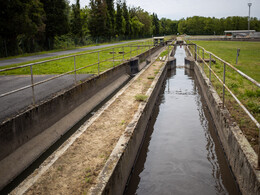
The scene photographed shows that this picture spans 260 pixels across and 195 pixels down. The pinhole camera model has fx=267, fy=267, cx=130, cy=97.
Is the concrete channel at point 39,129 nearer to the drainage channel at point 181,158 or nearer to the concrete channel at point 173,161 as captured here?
the concrete channel at point 173,161

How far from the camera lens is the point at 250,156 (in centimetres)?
483

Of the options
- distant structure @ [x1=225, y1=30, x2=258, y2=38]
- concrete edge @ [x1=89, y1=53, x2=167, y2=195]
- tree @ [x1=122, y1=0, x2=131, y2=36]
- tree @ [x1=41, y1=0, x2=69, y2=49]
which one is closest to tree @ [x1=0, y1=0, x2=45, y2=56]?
tree @ [x1=41, y1=0, x2=69, y2=49]

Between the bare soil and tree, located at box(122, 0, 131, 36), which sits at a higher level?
tree, located at box(122, 0, 131, 36)

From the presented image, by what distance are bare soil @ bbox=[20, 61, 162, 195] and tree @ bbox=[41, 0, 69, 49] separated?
28087 mm

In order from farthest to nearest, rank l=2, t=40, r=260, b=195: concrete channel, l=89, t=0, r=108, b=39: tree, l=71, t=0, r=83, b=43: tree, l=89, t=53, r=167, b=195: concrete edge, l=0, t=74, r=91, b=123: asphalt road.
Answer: l=89, t=0, r=108, b=39: tree → l=71, t=0, r=83, b=43: tree → l=0, t=74, r=91, b=123: asphalt road → l=2, t=40, r=260, b=195: concrete channel → l=89, t=53, r=167, b=195: concrete edge

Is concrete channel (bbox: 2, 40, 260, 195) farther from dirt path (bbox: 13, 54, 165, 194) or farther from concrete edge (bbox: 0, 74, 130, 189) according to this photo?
concrete edge (bbox: 0, 74, 130, 189)

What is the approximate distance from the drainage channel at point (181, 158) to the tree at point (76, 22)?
37.4 metres

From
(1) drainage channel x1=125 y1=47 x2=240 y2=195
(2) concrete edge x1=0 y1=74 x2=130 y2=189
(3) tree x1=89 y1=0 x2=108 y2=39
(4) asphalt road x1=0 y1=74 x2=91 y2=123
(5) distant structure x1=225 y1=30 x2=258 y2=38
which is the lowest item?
(1) drainage channel x1=125 y1=47 x2=240 y2=195

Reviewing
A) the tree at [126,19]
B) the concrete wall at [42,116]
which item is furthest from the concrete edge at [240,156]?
the tree at [126,19]

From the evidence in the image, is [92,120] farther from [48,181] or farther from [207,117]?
[207,117]

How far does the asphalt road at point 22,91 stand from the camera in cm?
767

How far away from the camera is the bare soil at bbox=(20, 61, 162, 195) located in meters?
4.54

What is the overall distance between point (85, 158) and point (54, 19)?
103 feet

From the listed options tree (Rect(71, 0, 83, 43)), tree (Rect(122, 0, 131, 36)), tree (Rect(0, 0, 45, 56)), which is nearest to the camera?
tree (Rect(0, 0, 45, 56))
